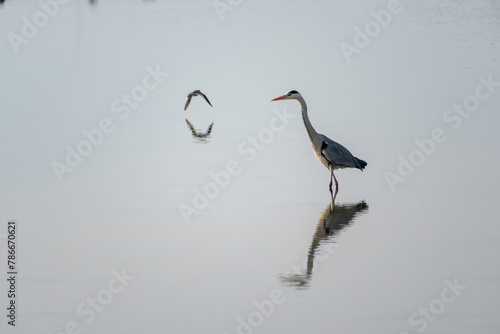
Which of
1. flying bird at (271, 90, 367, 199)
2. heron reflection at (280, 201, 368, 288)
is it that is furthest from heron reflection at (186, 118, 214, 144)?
heron reflection at (280, 201, 368, 288)

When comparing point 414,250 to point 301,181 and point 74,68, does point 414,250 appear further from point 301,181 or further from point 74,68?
point 74,68

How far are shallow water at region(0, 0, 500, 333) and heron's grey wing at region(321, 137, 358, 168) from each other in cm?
34

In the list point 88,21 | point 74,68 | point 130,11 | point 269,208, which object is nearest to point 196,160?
point 269,208

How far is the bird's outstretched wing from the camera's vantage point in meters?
13.6

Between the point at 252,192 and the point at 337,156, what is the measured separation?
1336 mm

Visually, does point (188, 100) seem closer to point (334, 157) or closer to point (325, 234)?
point (334, 157)

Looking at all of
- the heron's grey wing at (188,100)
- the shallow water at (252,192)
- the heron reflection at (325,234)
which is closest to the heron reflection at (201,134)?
the shallow water at (252,192)

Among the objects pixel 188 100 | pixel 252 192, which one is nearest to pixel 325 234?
pixel 252 192

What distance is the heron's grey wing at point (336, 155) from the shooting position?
13625 mm

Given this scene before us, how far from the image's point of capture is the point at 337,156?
1366cm

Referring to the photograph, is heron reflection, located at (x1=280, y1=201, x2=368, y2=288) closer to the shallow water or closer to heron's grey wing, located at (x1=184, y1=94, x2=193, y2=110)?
the shallow water

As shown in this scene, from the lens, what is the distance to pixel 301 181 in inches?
545

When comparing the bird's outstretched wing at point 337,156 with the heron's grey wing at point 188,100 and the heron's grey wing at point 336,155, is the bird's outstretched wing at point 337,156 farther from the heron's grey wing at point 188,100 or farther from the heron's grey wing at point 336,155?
the heron's grey wing at point 188,100

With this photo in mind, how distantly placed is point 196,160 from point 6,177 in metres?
2.78
